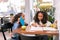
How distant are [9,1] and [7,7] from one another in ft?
0.89

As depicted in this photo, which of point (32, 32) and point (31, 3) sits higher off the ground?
point (31, 3)

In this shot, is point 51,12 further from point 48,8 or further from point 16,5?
point 16,5

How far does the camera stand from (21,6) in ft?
19.5

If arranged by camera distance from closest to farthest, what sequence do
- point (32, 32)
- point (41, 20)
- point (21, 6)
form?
point (32, 32), point (41, 20), point (21, 6)

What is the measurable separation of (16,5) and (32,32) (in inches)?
150

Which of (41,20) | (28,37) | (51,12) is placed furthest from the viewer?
(51,12)

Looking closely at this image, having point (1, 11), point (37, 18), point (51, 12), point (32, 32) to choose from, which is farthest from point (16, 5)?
point (32, 32)

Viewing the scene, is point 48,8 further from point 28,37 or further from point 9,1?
point 28,37

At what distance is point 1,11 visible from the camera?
6273 mm

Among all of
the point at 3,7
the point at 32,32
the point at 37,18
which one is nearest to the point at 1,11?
the point at 3,7

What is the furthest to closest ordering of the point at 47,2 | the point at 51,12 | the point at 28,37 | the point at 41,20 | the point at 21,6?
the point at 21,6, the point at 47,2, the point at 51,12, the point at 41,20, the point at 28,37

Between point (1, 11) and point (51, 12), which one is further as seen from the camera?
point (1, 11)

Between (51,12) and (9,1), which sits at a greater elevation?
(9,1)

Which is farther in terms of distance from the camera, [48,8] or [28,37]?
[48,8]
